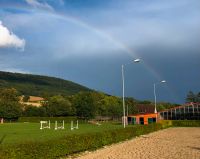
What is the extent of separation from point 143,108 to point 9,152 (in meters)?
149

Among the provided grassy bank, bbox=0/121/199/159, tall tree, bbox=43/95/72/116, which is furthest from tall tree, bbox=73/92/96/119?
grassy bank, bbox=0/121/199/159

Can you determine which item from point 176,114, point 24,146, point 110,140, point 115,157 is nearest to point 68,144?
point 115,157

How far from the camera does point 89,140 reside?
27.2m

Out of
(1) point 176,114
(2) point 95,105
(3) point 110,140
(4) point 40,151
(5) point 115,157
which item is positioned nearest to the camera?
(4) point 40,151

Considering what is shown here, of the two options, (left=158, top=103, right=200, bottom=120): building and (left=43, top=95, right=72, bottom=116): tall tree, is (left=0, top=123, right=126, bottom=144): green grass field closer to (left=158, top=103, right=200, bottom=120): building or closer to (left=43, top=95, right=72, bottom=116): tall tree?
(left=158, top=103, right=200, bottom=120): building

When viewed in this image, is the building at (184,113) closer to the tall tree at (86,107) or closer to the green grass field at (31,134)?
the tall tree at (86,107)

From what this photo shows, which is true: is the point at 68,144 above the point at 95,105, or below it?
below

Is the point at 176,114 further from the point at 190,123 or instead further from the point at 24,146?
the point at 24,146

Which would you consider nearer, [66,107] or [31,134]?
[31,134]

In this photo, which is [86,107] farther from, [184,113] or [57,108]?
[184,113]

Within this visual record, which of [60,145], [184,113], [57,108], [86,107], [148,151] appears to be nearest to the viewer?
[60,145]

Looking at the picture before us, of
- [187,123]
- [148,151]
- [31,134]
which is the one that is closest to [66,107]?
[187,123]

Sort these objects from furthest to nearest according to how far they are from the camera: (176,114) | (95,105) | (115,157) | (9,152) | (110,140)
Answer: (95,105), (176,114), (110,140), (115,157), (9,152)

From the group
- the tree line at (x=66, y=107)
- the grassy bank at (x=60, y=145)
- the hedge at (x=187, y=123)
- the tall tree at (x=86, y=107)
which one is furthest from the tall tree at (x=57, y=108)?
the grassy bank at (x=60, y=145)
